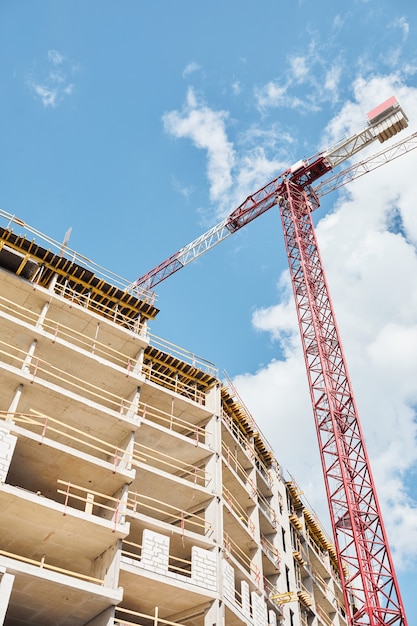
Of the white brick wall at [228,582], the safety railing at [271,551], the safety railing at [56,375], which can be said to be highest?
the safety railing at [56,375]

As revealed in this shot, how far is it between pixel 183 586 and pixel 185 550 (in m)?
3.22

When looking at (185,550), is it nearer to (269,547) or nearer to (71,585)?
(71,585)

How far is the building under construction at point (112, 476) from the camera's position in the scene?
21.0m

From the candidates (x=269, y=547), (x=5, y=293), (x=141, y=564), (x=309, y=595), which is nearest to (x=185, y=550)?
(x=141, y=564)

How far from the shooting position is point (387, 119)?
49250 millimetres

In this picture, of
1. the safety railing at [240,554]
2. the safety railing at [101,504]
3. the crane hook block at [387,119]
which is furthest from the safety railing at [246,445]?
the crane hook block at [387,119]

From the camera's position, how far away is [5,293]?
2642 cm

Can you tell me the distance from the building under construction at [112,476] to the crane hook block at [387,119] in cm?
2750

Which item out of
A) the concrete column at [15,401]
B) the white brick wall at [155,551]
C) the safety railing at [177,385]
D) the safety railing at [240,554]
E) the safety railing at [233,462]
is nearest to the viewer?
the concrete column at [15,401]

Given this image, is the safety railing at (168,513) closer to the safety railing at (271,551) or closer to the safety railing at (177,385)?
the safety railing at (177,385)

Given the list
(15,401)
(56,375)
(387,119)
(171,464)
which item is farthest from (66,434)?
(387,119)

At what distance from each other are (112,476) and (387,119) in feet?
124

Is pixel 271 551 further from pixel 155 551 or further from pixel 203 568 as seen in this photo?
pixel 155 551

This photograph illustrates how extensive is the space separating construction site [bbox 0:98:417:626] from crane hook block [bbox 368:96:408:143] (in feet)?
77.2
